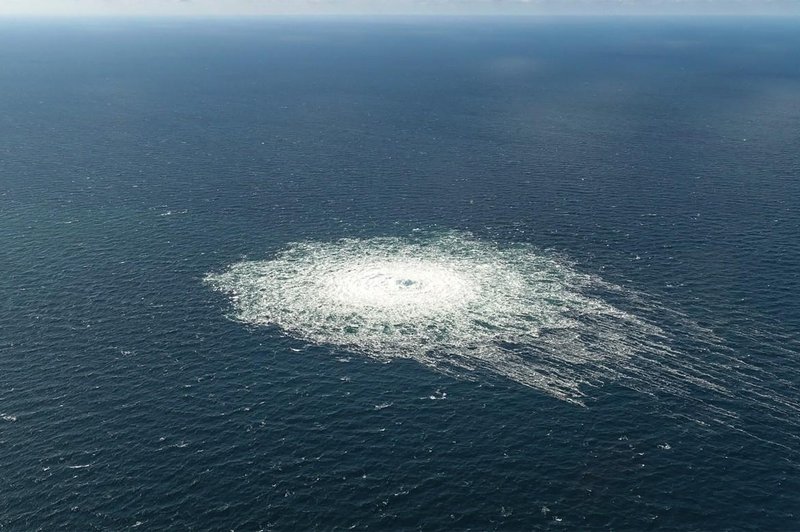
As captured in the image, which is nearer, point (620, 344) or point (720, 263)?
point (620, 344)

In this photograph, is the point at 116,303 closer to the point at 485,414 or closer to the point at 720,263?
the point at 485,414

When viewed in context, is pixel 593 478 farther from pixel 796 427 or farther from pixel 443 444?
pixel 796 427

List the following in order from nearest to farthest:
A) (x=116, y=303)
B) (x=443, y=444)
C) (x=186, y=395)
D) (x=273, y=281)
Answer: (x=443, y=444) < (x=186, y=395) < (x=116, y=303) < (x=273, y=281)

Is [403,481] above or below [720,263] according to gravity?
below

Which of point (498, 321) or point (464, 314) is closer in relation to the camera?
point (498, 321)

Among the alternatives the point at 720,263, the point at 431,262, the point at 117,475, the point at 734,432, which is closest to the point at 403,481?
the point at 117,475

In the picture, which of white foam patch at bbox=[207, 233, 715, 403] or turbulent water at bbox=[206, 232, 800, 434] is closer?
turbulent water at bbox=[206, 232, 800, 434]

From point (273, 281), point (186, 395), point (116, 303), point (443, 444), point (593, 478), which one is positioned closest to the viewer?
point (593, 478)

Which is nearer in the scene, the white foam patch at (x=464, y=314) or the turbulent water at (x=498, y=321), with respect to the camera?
the turbulent water at (x=498, y=321)
